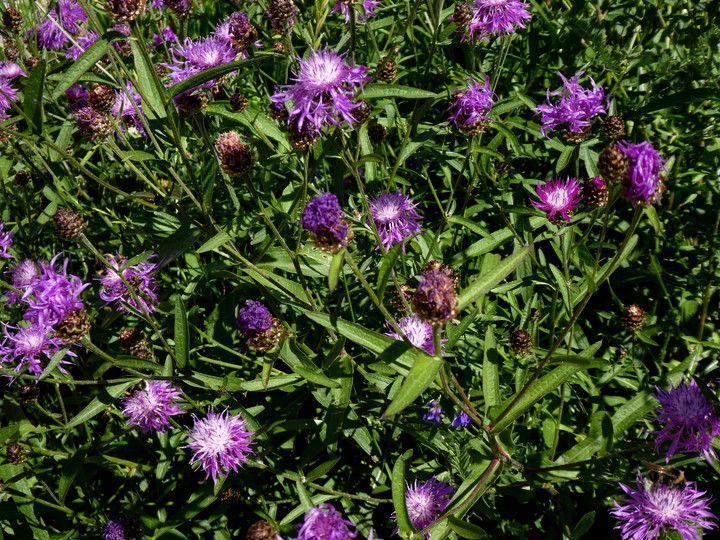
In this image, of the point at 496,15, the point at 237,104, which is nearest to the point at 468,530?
the point at 237,104

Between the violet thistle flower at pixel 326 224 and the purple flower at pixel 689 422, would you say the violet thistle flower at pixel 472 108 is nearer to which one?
the violet thistle flower at pixel 326 224

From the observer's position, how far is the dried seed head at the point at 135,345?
9.89 feet

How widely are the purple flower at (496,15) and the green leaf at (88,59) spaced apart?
1852 millimetres

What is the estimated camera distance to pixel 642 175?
6.16ft

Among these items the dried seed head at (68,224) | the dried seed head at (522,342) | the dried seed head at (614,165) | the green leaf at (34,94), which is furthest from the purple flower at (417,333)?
the green leaf at (34,94)

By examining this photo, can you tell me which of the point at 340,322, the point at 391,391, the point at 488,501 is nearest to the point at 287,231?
the point at 391,391

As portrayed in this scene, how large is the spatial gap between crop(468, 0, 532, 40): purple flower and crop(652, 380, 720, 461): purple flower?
6.60ft

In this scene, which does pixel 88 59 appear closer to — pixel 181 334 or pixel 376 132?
pixel 181 334

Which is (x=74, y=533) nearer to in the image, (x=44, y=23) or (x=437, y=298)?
(x=437, y=298)

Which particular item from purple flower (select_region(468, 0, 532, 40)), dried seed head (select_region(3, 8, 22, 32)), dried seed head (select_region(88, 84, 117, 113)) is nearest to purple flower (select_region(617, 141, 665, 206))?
purple flower (select_region(468, 0, 532, 40))

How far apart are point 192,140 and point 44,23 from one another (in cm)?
209

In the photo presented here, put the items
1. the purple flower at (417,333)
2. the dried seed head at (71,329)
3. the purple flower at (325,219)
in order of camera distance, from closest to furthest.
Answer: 1. the purple flower at (325,219)
2. the dried seed head at (71,329)
3. the purple flower at (417,333)

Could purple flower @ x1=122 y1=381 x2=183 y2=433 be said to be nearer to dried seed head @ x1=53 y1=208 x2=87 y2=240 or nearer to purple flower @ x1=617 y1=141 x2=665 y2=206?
dried seed head @ x1=53 y1=208 x2=87 y2=240

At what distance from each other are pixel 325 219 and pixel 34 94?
4.07 feet
